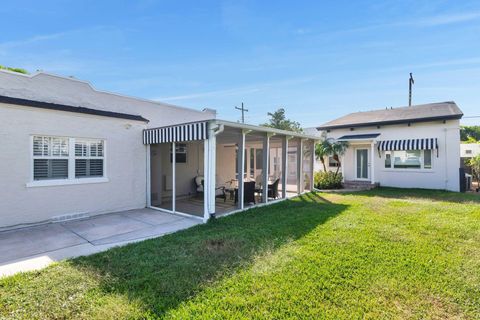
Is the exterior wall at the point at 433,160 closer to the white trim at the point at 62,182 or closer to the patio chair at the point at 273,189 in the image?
the patio chair at the point at 273,189

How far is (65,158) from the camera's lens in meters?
8.96

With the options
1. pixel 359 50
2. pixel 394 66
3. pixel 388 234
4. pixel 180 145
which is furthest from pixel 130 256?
pixel 394 66

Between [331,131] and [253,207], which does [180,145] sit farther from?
[331,131]

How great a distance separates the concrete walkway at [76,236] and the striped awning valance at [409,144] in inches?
587

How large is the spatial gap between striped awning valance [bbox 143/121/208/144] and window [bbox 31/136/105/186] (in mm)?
1888

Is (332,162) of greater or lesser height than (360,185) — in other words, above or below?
above

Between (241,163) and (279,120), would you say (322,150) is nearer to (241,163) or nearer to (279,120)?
(241,163)

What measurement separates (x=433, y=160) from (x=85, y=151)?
1988 cm

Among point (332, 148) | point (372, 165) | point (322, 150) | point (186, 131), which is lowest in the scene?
point (372, 165)

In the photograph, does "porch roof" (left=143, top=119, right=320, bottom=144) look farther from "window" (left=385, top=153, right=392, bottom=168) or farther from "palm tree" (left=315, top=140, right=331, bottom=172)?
"window" (left=385, top=153, right=392, bottom=168)

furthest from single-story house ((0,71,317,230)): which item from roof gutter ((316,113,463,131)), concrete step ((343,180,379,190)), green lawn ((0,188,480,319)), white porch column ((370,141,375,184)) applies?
roof gutter ((316,113,463,131))

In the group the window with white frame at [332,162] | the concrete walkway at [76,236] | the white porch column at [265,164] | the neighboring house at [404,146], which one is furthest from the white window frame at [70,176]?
the window with white frame at [332,162]

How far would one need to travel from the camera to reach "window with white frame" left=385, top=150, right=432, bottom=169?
1653cm

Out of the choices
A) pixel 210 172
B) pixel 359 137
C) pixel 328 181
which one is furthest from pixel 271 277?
pixel 359 137
